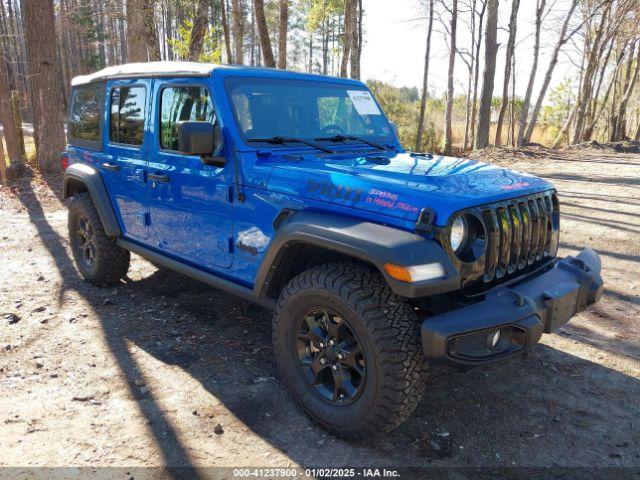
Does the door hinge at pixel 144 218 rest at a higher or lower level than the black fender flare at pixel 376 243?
lower

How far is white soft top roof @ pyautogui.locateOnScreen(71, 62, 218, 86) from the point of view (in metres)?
3.45

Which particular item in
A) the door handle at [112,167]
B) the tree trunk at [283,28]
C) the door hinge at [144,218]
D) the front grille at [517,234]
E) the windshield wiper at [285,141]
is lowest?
the door hinge at [144,218]

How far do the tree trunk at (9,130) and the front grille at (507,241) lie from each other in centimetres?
1055

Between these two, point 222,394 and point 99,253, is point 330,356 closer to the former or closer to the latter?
point 222,394

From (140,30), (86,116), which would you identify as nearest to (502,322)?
(86,116)

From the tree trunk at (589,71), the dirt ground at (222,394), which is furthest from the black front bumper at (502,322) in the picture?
the tree trunk at (589,71)

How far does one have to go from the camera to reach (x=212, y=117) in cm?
332

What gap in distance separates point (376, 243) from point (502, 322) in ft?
2.29

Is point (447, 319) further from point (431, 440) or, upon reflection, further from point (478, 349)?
point (431, 440)

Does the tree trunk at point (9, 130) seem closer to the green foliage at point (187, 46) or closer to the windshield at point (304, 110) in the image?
the green foliage at point (187, 46)

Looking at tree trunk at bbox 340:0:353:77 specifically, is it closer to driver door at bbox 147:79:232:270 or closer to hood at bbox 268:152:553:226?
driver door at bbox 147:79:232:270

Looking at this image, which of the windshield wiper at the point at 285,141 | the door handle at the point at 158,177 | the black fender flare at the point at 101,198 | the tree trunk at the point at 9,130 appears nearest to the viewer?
the windshield wiper at the point at 285,141

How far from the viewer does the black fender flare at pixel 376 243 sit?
2.29m

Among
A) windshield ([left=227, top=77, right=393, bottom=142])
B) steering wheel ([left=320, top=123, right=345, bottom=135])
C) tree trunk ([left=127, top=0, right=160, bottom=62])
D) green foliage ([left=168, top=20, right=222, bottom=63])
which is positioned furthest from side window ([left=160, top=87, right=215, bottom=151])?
green foliage ([left=168, top=20, right=222, bottom=63])
